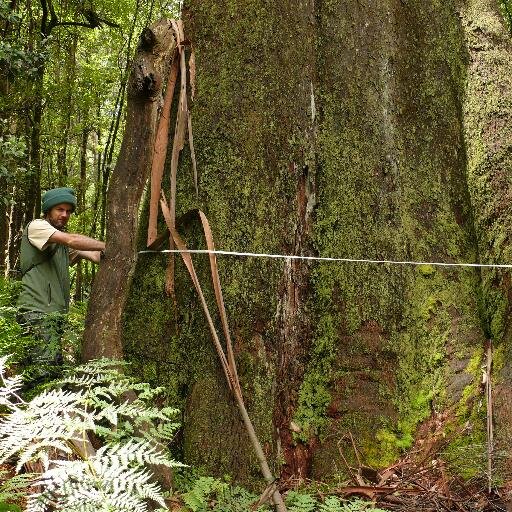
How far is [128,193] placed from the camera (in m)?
3.05

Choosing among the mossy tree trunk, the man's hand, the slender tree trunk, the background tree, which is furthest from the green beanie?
the background tree

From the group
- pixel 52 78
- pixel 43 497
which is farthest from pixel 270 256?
pixel 52 78

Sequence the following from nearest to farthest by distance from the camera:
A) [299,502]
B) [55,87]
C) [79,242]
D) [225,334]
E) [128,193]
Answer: [299,502], [225,334], [128,193], [79,242], [55,87]

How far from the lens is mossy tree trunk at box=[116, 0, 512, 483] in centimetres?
287

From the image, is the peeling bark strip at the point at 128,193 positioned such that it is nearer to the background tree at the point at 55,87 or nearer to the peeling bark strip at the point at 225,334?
the peeling bark strip at the point at 225,334

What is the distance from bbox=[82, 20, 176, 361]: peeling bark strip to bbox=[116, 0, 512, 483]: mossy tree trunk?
0.15 metres

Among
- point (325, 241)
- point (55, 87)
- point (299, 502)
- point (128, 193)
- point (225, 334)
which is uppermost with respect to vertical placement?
point (55, 87)

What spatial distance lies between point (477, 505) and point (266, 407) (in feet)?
3.29

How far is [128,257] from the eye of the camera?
3.05 meters

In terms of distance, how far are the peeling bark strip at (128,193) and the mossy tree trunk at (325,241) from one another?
0.15 metres

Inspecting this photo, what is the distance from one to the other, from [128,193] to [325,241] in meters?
1.04

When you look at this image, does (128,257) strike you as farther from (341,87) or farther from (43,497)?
(43,497)

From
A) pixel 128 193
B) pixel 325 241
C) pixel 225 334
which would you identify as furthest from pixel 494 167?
pixel 128 193

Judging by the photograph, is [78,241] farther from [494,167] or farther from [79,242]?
[494,167]
